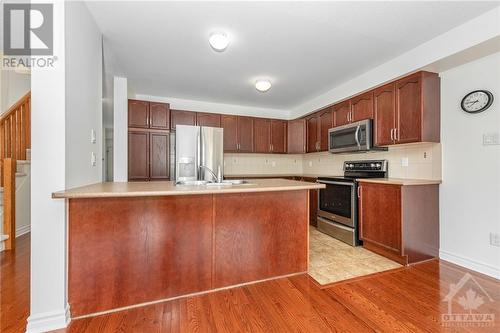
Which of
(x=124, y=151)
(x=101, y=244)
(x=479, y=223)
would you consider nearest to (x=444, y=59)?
(x=479, y=223)

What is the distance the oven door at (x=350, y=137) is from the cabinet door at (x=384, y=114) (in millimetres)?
127

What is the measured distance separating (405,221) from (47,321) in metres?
3.18

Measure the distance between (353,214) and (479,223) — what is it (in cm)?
121

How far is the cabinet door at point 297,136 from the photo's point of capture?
186 inches

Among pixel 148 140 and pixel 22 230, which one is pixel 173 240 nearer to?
pixel 148 140

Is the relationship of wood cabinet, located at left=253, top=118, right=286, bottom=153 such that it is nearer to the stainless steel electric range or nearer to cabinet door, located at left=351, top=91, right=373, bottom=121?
the stainless steel electric range

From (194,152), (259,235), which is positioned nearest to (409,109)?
(259,235)

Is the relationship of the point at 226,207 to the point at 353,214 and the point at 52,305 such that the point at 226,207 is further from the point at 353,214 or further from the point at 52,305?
the point at 353,214

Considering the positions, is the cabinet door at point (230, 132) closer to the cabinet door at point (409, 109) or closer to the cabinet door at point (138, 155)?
the cabinet door at point (138, 155)

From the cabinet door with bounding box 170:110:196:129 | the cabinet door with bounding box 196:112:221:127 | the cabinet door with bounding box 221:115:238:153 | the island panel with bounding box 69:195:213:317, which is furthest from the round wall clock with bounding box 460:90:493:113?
the cabinet door with bounding box 170:110:196:129

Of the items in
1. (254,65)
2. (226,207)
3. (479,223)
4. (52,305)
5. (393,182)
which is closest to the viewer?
(52,305)

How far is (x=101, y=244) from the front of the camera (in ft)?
5.35

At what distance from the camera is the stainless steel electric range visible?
10.1ft

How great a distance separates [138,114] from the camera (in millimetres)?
3797
